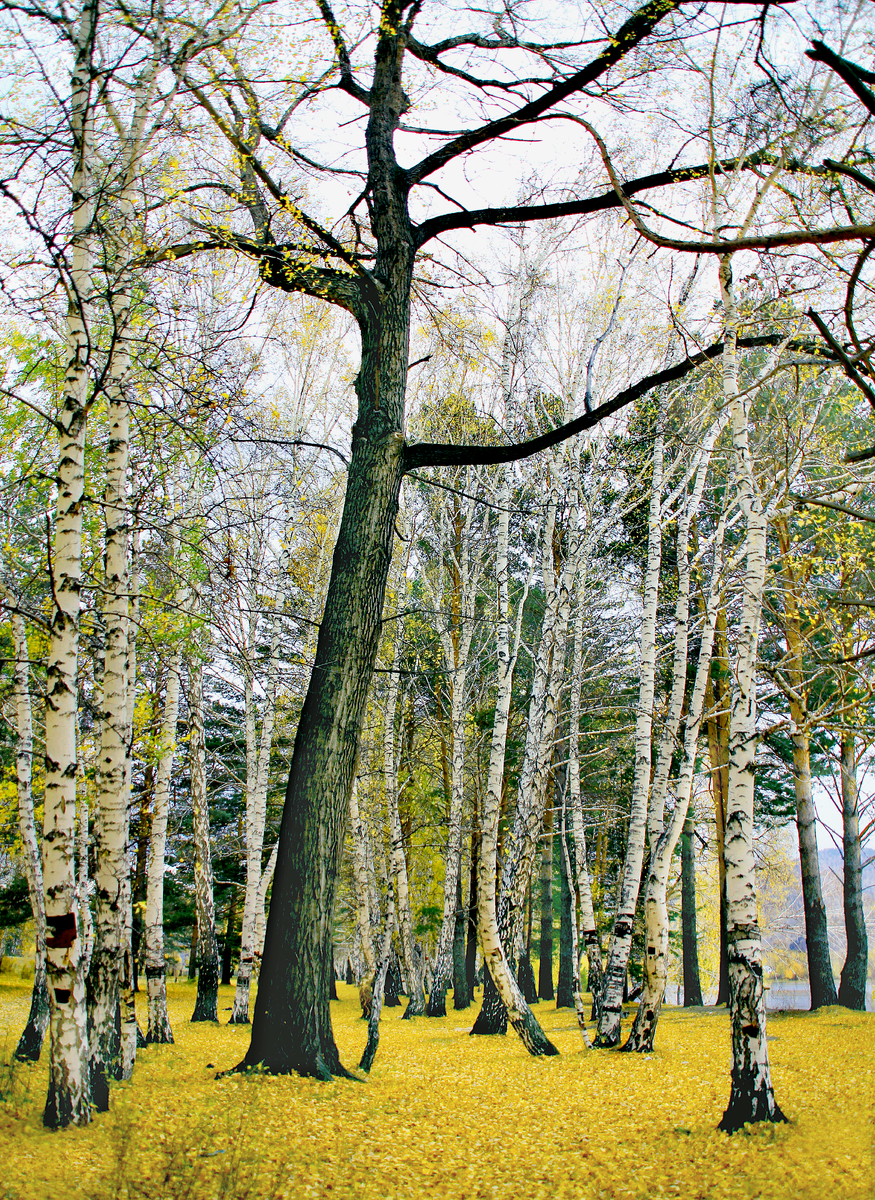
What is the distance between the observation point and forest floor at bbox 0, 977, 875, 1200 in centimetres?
348

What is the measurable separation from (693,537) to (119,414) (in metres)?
11.7

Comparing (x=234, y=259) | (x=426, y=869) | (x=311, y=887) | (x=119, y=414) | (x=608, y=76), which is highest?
(x=608, y=76)

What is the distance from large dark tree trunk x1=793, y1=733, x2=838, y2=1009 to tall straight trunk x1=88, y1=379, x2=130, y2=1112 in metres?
11.6

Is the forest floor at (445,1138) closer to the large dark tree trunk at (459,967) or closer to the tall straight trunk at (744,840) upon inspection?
the tall straight trunk at (744,840)

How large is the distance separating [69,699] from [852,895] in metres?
13.8

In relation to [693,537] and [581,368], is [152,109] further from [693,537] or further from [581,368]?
[693,537]

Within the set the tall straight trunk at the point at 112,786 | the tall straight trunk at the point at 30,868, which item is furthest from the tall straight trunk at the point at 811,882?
the tall straight trunk at the point at 30,868

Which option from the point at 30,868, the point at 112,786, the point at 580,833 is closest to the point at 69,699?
the point at 112,786

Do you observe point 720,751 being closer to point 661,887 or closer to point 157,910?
point 661,887

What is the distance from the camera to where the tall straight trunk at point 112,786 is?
4754 mm

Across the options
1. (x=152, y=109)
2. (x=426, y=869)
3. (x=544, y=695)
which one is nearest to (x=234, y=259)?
(x=152, y=109)

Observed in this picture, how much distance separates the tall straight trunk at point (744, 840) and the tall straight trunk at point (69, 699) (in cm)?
396

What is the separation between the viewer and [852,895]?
1284cm

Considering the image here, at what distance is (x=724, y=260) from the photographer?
5812 millimetres
